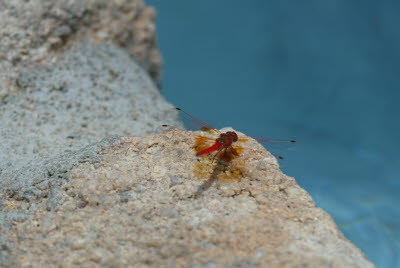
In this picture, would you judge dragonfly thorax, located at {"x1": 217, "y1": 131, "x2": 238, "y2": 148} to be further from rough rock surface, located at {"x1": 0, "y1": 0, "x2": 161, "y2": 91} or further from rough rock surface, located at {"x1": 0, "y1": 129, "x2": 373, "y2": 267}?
rough rock surface, located at {"x1": 0, "y1": 0, "x2": 161, "y2": 91}

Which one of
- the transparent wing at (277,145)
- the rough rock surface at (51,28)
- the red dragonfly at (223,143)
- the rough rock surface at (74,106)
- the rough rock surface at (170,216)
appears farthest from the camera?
the rough rock surface at (51,28)

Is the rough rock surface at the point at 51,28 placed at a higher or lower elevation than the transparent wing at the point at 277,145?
higher

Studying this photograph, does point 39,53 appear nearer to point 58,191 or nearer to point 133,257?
point 58,191

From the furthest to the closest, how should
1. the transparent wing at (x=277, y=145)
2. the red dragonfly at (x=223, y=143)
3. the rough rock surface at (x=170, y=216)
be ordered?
1. the transparent wing at (x=277, y=145)
2. the red dragonfly at (x=223, y=143)
3. the rough rock surface at (x=170, y=216)

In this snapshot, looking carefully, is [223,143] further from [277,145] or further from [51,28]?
[51,28]

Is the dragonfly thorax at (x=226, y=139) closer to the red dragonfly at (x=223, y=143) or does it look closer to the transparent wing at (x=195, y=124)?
the red dragonfly at (x=223, y=143)

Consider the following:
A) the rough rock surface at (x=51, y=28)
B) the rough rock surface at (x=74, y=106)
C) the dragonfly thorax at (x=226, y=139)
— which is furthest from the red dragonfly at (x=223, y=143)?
the rough rock surface at (x=51, y=28)
